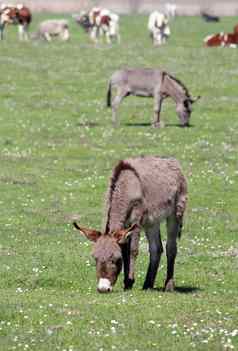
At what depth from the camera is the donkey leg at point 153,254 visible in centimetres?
1669

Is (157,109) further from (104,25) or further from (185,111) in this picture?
(104,25)

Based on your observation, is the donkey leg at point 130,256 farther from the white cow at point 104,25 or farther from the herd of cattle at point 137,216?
the white cow at point 104,25

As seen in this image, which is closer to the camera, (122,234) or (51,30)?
(122,234)

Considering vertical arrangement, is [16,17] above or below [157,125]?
above

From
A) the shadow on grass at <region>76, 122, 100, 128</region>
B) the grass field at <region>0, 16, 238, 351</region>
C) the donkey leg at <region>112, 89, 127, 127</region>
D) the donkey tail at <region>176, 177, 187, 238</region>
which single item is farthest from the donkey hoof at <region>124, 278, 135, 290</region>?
the shadow on grass at <region>76, 122, 100, 128</region>

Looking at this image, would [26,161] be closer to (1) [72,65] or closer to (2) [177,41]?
(1) [72,65]

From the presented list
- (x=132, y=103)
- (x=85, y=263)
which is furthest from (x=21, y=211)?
(x=132, y=103)

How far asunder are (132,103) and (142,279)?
2268 cm

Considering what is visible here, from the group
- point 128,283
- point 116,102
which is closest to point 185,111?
point 116,102

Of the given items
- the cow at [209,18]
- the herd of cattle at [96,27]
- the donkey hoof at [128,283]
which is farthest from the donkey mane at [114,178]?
the cow at [209,18]

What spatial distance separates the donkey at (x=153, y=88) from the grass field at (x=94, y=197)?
1.98 ft

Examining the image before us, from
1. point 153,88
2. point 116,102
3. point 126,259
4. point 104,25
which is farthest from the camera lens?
point 104,25

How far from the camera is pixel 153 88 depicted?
114ft

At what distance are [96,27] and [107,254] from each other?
5239 centimetres
